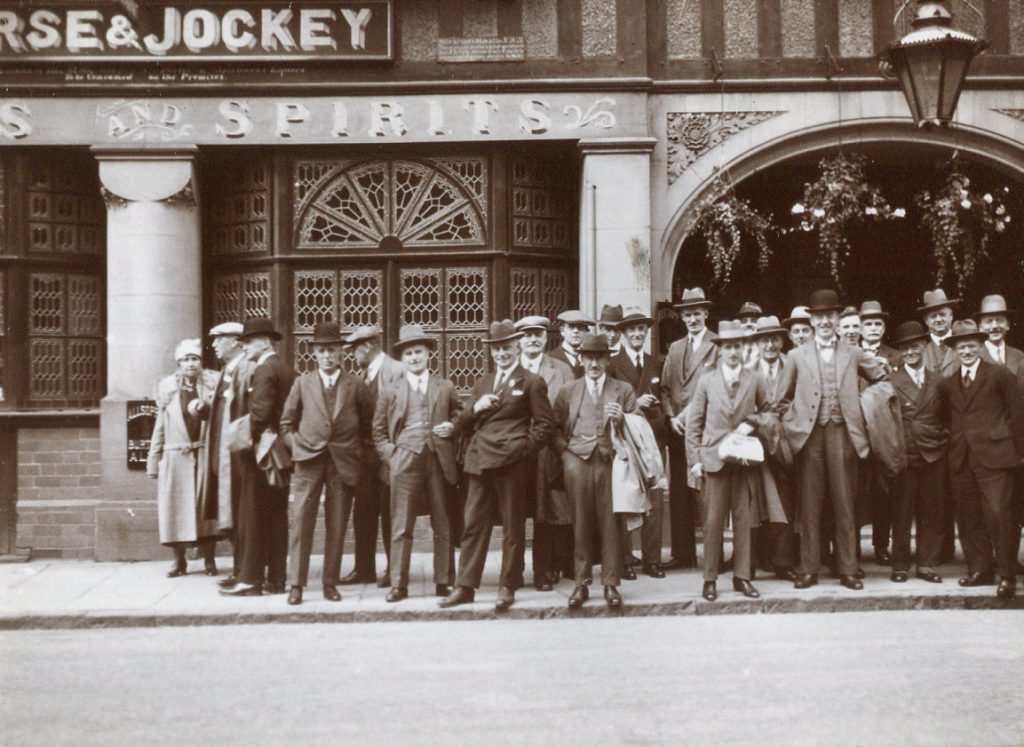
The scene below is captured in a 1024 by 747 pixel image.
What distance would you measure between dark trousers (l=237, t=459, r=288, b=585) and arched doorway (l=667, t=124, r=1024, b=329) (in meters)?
5.31

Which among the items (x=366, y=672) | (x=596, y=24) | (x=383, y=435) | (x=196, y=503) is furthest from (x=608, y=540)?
(x=596, y=24)

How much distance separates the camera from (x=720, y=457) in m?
9.86

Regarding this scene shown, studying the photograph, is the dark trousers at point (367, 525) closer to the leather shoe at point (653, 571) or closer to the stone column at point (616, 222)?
the leather shoe at point (653, 571)

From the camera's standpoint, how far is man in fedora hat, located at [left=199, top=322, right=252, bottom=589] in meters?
10.5

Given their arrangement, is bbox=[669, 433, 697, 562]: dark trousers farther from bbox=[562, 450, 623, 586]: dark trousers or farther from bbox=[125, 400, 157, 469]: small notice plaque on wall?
bbox=[125, 400, 157, 469]: small notice plaque on wall

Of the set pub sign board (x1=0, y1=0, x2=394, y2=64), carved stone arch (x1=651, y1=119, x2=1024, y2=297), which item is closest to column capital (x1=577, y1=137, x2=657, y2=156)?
carved stone arch (x1=651, y1=119, x2=1024, y2=297)

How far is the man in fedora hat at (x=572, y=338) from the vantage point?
11055 mm

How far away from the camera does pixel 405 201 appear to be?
13125 millimetres

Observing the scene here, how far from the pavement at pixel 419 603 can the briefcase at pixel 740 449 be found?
3.65 ft

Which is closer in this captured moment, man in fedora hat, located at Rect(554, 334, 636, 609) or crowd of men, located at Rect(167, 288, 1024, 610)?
man in fedora hat, located at Rect(554, 334, 636, 609)

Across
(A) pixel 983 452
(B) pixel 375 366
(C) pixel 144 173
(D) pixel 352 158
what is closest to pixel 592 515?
(B) pixel 375 366

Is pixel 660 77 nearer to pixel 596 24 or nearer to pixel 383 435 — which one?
pixel 596 24

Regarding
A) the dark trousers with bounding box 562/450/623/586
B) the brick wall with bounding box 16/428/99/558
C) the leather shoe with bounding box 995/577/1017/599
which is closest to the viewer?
the dark trousers with bounding box 562/450/623/586

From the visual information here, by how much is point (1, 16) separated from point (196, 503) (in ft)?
18.6
